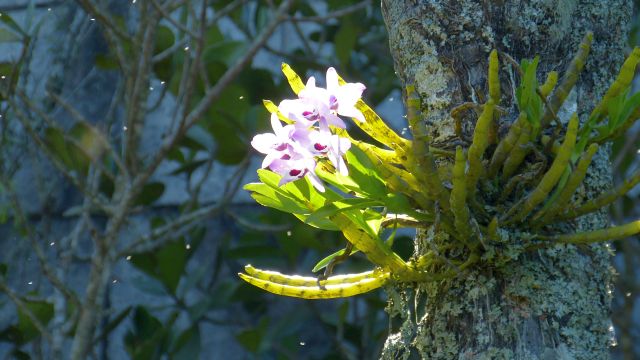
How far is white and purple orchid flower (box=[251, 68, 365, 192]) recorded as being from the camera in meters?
0.83

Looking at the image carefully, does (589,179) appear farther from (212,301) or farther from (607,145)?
(212,301)

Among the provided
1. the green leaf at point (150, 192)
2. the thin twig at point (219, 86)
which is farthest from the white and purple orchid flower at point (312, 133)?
the green leaf at point (150, 192)

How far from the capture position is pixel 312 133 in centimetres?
84

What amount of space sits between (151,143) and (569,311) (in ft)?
8.72

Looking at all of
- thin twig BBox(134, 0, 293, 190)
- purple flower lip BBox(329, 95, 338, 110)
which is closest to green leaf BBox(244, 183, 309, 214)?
purple flower lip BBox(329, 95, 338, 110)

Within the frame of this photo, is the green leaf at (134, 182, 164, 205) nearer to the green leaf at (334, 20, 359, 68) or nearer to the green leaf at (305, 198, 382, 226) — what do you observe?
the green leaf at (334, 20, 359, 68)

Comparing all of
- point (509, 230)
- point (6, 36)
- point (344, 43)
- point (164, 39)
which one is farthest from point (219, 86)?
point (509, 230)

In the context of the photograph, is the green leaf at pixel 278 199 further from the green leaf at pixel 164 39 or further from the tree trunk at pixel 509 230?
the green leaf at pixel 164 39

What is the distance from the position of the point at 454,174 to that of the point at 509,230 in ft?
0.30

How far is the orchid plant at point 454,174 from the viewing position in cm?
82

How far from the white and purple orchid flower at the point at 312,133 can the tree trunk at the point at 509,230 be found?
0.42 ft

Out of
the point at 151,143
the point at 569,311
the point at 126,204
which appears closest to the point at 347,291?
the point at 569,311

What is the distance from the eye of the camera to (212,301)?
260 centimetres

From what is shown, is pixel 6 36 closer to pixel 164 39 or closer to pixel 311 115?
pixel 164 39
